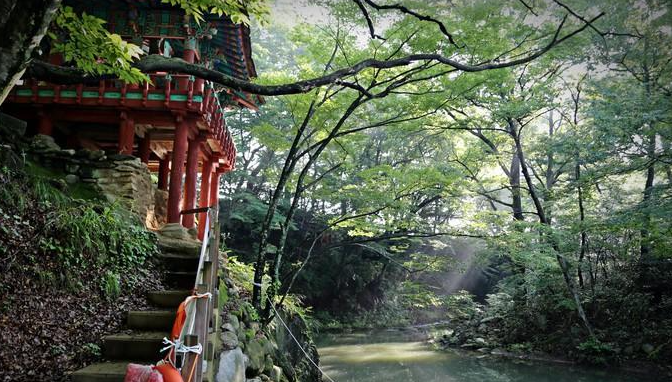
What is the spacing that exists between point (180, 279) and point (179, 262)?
33cm

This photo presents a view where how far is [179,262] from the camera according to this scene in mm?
6207

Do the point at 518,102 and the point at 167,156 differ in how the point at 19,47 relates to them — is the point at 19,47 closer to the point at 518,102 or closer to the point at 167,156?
the point at 167,156

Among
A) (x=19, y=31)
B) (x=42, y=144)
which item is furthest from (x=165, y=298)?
(x=42, y=144)

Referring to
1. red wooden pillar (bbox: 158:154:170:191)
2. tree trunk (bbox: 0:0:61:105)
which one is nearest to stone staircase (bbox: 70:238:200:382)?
tree trunk (bbox: 0:0:61:105)

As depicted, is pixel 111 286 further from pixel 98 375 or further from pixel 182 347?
pixel 182 347

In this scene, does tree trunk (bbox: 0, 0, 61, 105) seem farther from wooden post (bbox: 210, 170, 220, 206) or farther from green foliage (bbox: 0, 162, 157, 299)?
wooden post (bbox: 210, 170, 220, 206)

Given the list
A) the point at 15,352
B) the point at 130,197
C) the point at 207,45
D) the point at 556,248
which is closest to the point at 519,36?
the point at 556,248

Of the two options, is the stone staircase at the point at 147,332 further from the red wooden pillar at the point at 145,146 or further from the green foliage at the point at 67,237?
the red wooden pillar at the point at 145,146

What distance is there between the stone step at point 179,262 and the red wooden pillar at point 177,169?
3.43m

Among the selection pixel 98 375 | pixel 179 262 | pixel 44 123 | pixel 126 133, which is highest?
pixel 44 123

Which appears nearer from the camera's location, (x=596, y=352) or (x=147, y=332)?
(x=147, y=332)

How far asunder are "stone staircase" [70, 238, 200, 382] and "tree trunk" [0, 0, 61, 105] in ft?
7.87

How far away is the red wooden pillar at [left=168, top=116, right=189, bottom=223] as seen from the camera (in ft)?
31.0

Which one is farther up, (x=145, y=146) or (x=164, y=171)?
(x=145, y=146)
